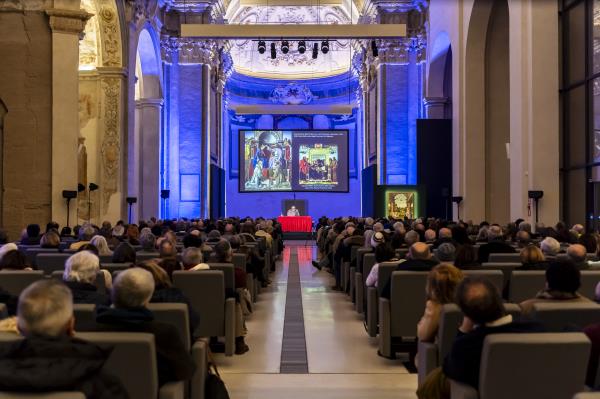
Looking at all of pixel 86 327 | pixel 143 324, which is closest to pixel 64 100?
pixel 86 327

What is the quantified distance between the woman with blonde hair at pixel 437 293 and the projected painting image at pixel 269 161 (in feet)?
109

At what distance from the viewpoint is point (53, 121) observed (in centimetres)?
1540

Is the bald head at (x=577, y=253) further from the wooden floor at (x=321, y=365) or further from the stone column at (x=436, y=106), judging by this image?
the stone column at (x=436, y=106)

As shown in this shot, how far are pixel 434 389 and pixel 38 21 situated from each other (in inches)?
550

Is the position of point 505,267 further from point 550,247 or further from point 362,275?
point 362,275

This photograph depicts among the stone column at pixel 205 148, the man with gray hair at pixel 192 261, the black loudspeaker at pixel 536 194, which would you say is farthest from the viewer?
the stone column at pixel 205 148

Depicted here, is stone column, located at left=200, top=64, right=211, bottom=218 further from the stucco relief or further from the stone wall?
the stone wall

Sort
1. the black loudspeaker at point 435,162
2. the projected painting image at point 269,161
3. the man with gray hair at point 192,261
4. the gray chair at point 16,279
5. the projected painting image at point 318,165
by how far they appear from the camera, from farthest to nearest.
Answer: the projected painting image at point 269,161
the projected painting image at point 318,165
the black loudspeaker at point 435,162
the man with gray hair at point 192,261
the gray chair at point 16,279

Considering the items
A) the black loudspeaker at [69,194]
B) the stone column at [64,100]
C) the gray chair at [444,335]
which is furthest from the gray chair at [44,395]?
the stone column at [64,100]

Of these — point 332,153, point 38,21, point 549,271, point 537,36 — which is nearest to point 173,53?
point 332,153

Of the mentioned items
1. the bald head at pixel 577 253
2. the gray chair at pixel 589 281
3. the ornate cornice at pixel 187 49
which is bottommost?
the gray chair at pixel 589 281

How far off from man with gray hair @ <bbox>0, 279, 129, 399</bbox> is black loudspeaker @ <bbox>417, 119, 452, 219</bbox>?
19.5 meters

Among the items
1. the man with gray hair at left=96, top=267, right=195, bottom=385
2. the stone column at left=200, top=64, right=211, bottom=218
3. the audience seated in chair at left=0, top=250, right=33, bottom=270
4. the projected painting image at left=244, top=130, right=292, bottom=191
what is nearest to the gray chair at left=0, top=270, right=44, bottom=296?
the audience seated in chair at left=0, top=250, right=33, bottom=270

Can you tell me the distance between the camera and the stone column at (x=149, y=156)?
25797 mm
